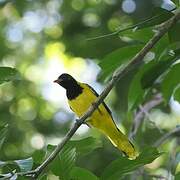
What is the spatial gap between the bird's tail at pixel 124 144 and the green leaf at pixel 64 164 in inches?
48.7

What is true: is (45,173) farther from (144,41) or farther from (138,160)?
(144,41)

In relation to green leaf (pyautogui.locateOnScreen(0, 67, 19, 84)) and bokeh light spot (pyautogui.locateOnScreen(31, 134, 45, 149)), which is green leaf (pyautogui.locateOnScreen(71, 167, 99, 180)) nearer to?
green leaf (pyautogui.locateOnScreen(0, 67, 19, 84))

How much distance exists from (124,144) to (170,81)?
93 centimetres

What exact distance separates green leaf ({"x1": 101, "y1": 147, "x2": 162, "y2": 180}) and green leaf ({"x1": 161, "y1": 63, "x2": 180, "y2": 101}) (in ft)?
2.76

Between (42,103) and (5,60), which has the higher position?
(5,60)

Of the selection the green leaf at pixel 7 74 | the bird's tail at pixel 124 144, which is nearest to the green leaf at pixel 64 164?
the green leaf at pixel 7 74

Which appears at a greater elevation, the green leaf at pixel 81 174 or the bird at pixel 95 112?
the green leaf at pixel 81 174

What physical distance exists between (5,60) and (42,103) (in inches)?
37.3

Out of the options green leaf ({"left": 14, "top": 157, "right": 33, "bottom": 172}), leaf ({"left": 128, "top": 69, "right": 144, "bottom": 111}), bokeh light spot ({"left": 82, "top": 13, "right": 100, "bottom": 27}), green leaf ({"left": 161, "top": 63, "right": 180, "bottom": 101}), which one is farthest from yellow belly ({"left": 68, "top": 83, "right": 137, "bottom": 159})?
bokeh light spot ({"left": 82, "top": 13, "right": 100, "bottom": 27})

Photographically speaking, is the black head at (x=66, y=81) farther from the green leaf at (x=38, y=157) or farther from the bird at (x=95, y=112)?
the green leaf at (x=38, y=157)

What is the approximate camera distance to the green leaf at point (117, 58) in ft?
10.4

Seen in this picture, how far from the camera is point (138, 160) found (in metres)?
2.49

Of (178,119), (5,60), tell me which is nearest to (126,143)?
(178,119)

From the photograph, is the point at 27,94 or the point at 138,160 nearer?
the point at 138,160
